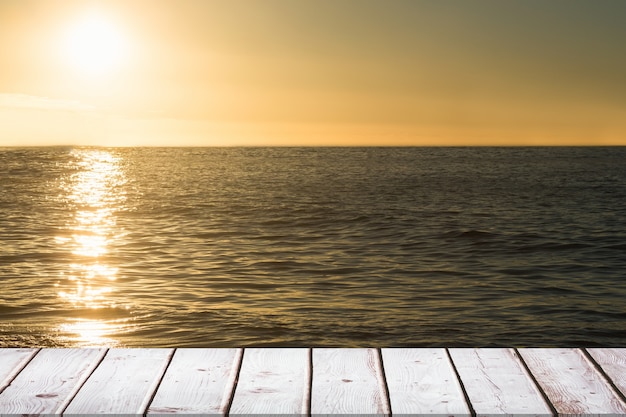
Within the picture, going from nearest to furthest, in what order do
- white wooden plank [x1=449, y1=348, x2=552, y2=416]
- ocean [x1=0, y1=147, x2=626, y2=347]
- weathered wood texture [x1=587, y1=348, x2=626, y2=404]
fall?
white wooden plank [x1=449, y1=348, x2=552, y2=416] < weathered wood texture [x1=587, y1=348, x2=626, y2=404] < ocean [x1=0, y1=147, x2=626, y2=347]

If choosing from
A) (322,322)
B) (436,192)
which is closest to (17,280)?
(322,322)

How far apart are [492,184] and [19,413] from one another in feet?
145

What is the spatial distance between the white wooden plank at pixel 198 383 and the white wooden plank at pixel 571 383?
1.51 metres

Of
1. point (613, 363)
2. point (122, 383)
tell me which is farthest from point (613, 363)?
point (122, 383)

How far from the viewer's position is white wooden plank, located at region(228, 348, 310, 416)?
11.5ft

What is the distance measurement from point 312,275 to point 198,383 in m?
9.80

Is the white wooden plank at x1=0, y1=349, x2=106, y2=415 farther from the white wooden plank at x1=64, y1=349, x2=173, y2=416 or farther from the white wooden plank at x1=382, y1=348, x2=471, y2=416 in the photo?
the white wooden plank at x1=382, y1=348, x2=471, y2=416

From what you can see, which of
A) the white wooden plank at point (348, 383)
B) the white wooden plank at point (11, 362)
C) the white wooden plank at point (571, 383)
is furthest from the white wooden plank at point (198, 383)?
the white wooden plank at point (571, 383)

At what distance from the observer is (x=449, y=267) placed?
1477cm

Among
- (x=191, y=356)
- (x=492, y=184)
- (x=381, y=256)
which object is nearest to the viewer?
(x=191, y=356)

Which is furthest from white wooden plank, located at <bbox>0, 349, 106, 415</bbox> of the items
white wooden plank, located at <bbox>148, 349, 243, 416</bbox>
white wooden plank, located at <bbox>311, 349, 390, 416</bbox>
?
white wooden plank, located at <bbox>311, 349, 390, 416</bbox>

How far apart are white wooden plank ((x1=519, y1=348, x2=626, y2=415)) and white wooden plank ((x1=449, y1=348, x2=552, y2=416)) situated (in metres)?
0.07

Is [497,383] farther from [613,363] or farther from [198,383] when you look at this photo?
[198,383]

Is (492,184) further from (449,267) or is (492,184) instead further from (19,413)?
(19,413)
